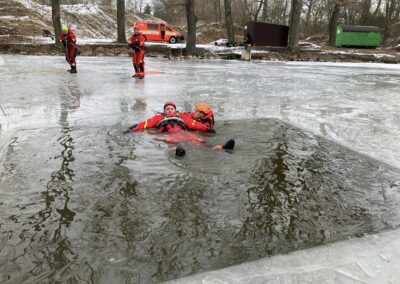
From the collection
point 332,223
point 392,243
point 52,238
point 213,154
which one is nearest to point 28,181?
point 52,238

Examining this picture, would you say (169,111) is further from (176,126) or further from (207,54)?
(207,54)

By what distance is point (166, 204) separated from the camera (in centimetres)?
322

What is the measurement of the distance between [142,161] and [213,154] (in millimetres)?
893

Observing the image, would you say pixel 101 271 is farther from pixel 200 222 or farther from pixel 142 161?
pixel 142 161

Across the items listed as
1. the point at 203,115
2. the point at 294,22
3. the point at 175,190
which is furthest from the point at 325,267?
the point at 294,22

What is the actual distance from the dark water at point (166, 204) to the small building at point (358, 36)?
92.9ft

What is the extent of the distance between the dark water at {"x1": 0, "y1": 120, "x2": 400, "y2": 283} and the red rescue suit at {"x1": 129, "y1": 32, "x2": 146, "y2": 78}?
6.87 meters

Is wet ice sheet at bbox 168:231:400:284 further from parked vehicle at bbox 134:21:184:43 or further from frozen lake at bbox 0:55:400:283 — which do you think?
parked vehicle at bbox 134:21:184:43

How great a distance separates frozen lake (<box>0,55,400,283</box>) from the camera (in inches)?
Result: 98.3

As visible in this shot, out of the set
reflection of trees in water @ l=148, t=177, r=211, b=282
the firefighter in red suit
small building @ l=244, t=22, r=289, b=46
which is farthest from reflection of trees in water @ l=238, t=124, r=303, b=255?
small building @ l=244, t=22, r=289, b=46

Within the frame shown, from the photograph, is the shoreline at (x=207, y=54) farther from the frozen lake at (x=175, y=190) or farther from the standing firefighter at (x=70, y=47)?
the frozen lake at (x=175, y=190)

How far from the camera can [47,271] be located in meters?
2.30

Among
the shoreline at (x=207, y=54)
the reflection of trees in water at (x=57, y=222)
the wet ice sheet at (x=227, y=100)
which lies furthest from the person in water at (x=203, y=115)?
the shoreline at (x=207, y=54)

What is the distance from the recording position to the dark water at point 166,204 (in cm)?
244
